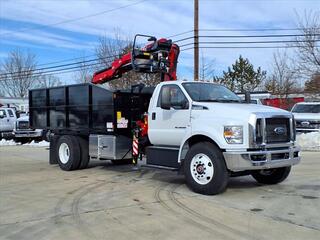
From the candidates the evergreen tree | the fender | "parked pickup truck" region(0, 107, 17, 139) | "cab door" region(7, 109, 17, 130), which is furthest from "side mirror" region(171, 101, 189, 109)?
the evergreen tree

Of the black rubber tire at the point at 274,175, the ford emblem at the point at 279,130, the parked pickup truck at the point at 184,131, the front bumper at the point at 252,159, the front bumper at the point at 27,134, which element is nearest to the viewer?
the front bumper at the point at 252,159

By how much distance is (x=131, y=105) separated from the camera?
490 inches

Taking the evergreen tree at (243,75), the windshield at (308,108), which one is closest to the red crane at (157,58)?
the windshield at (308,108)

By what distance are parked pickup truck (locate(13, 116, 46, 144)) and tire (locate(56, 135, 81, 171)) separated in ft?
44.4

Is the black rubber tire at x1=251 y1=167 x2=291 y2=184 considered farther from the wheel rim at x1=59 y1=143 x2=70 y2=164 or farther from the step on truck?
the wheel rim at x1=59 y1=143 x2=70 y2=164

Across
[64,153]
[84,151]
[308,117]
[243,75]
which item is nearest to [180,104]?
[84,151]

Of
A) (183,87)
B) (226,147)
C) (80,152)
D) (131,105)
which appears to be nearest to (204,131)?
(226,147)

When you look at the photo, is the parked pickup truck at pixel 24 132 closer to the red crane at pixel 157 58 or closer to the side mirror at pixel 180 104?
the red crane at pixel 157 58

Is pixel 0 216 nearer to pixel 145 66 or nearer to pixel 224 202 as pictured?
pixel 224 202

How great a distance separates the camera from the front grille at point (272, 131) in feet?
29.7

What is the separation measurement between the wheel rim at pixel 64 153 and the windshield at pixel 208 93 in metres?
4.87

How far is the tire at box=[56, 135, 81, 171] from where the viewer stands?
13.5 meters

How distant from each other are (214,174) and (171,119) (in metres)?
1.88

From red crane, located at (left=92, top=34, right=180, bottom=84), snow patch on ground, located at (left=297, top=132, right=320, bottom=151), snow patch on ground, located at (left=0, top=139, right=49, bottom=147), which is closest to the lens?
red crane, located at (left=92, top=34, right=180, bottom=84)
